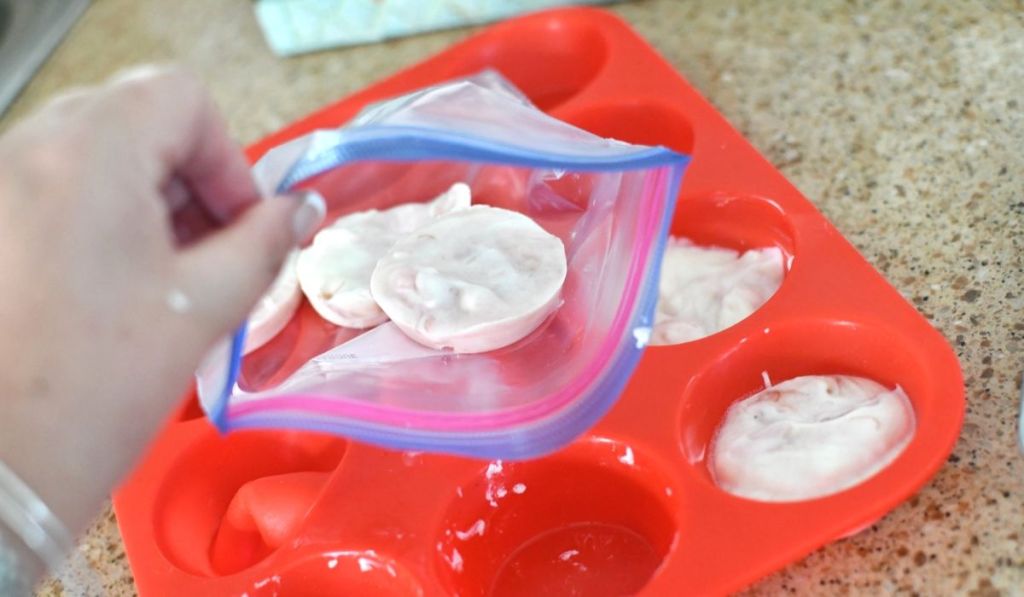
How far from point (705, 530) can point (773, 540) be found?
5 cm

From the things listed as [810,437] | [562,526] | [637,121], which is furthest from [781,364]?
[637,121]

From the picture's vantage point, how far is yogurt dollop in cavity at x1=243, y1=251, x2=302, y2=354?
910 mm

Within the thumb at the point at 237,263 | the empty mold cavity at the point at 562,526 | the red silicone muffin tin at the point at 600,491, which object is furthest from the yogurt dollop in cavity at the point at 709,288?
the thumb at the point at 237,263

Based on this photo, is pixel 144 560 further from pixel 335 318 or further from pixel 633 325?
pixel 633 325

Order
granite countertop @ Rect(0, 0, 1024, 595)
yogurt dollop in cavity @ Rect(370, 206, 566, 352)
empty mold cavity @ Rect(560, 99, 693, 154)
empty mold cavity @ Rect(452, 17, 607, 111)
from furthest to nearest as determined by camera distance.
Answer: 1. empty mold cavity @ Rect(452, 17, 607, 111)
2. empty mold cavity @ Rect(560, 99, 693, 154)
3. yogurt dollop in cavity @ Rect(370, 206, 566, 352)
4. granite countertop @ Rect(0, 0, 1024, 595)

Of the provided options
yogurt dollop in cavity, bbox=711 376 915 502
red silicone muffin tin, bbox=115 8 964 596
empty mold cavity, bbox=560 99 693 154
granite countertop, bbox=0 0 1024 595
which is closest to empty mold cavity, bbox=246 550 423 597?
red silicone muffin tin, bbox=115 8 964 596

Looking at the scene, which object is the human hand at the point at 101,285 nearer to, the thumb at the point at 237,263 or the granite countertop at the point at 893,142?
the thumb at the point at 237,263

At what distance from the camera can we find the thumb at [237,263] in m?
0.52

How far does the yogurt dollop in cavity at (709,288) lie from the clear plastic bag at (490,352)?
9 centimetres

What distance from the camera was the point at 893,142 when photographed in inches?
38.3

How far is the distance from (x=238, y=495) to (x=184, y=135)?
0.40 metres

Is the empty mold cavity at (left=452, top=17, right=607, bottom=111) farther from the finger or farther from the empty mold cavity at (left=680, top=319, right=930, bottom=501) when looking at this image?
the finger

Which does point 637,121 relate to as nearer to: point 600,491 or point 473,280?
point 473,280

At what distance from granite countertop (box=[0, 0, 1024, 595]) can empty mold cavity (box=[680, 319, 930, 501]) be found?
0.06 meters
